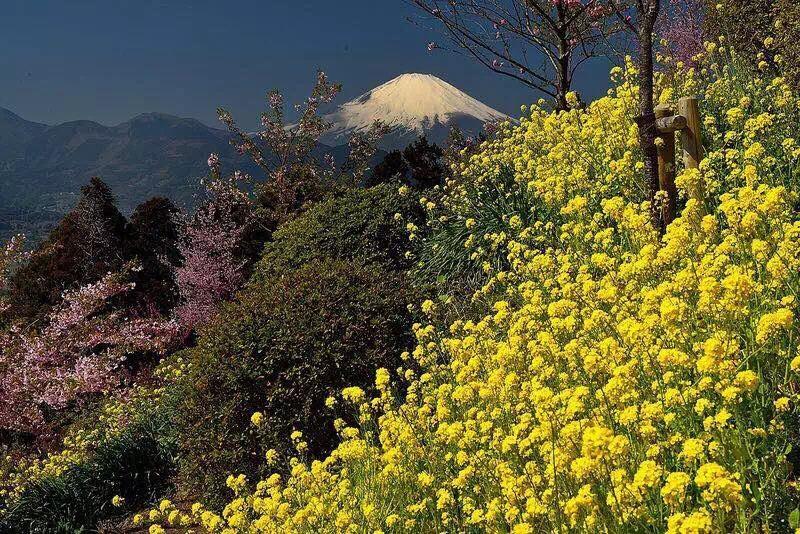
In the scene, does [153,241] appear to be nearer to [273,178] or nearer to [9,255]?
[273,178]

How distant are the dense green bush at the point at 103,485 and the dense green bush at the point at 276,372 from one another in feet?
3.75

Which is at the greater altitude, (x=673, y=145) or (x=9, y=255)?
(x=673, y=145)

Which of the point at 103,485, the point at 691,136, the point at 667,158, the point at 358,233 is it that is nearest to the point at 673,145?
the point at 667,158

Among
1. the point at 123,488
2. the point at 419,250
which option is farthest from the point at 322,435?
the point at 419,250

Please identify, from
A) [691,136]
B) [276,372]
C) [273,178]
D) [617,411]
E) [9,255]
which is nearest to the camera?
[617,411]

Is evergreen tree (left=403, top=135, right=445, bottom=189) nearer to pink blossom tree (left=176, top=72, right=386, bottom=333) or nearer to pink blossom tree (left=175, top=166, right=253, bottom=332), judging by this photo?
pink blossom tree (left=176, top=72, right=386, bottom=333)

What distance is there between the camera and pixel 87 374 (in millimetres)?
9781

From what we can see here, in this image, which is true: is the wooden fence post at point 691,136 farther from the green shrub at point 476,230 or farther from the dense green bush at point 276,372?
the dense green bush at point 276,372

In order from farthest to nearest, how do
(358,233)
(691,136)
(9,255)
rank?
1. (9,255)
2. (358,233)
3. (691,136)

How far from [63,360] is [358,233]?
492cm

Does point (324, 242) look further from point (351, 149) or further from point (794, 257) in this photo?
point (351, 149)

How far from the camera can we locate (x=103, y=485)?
7.55m

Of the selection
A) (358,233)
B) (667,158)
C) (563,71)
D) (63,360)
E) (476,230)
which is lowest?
(63,360)

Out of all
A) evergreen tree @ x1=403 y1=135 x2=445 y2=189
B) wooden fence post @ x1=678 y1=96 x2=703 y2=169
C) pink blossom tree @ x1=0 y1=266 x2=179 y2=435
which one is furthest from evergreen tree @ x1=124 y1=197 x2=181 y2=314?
wooden fence post @ x1=678 y1=96 x2=703 y2=169
